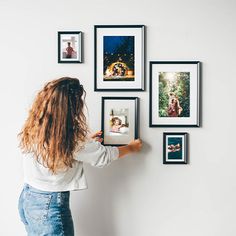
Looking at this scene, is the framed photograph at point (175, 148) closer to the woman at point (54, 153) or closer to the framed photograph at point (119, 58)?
the framed photograph at point (119, 58)

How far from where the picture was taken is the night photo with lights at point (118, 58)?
90.0 inches

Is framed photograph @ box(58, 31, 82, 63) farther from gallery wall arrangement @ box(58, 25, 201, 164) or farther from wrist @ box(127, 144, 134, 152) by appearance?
Result: wrist @ box(127, 144, 134, 152)

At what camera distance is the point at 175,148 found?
2.29 m

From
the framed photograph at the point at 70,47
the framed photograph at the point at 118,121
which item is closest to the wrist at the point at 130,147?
the framed photograph at the point at 118,121

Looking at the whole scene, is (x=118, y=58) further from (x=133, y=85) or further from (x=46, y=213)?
(x=46, y=213)

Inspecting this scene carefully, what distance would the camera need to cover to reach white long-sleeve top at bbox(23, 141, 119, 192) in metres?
1.93

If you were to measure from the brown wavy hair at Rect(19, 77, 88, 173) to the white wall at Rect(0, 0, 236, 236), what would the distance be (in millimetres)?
382

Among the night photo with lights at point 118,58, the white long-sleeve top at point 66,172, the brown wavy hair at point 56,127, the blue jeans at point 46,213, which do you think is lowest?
the blue jeans at point 46,213

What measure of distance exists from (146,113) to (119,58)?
14.1 inches

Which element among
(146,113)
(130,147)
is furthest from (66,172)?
(146,113)

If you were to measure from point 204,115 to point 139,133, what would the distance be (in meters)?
0.40

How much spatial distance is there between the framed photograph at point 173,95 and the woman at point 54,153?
49cm

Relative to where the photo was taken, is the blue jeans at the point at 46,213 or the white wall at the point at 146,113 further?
the white wall at the point at 146,113

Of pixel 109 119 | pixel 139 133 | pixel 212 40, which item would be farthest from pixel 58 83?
pixel 212 40
